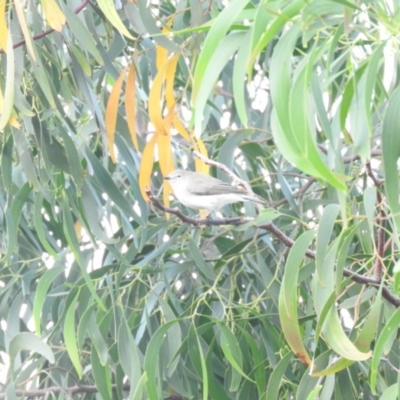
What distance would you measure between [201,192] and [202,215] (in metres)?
0.31

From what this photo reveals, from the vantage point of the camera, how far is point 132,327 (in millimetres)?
2355

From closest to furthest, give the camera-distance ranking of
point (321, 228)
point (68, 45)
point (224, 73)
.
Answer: point (321, 228), point (68, 45), point (224, 73)

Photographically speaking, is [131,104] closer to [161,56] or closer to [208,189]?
[161,56]

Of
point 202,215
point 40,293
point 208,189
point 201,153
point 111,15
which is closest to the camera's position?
point 111,15

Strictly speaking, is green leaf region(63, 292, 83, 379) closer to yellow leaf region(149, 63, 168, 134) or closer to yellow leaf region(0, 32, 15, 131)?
yellow leaf region(149, 63, 168, 134)

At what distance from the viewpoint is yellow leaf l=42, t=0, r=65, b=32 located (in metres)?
1.81

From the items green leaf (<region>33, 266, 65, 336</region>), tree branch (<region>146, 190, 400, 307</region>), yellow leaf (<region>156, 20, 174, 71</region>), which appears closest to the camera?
tree branch (<region>146, 190, 400, 307</region>)

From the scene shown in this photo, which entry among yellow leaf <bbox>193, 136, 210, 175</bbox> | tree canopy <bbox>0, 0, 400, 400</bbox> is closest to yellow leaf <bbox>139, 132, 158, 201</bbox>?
tree canopy <bbox>0, 0, 400, 400</bbox>

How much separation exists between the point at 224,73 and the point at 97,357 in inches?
44.9

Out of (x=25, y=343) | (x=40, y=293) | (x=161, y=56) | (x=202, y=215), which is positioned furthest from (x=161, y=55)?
(x=25, y=343)

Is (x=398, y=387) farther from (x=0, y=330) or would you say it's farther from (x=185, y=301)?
(x=0, y=330)

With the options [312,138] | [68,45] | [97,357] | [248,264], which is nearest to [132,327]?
[97,357]

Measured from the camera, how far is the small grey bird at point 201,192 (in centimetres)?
276

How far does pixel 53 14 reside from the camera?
1.82 m
